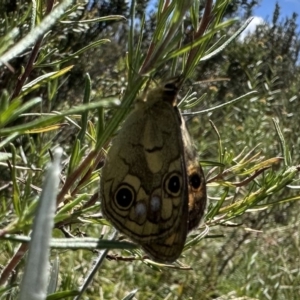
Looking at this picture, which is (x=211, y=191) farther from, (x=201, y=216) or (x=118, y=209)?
(x=118, y=209)

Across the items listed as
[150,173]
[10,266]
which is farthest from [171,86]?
[10,266]

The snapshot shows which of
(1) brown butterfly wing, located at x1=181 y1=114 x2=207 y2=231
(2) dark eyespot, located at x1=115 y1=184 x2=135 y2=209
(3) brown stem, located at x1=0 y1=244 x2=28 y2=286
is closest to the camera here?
(3) brown stem, located at x1=0 y1=244 x2=28 y2=286

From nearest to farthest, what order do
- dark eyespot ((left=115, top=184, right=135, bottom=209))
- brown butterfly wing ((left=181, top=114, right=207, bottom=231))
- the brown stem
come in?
the brown stem < dark eyespot ((left=115, top=184, right=135, bottom=209)) < brown butterfly wing ((left=181, top=114, right=207, bottom=231))

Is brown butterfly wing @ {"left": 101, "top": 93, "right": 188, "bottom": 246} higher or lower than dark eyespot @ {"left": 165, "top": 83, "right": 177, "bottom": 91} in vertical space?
lower

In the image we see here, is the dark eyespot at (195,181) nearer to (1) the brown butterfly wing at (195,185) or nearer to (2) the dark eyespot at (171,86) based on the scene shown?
(1) the brown butterfly wing at (195,185)

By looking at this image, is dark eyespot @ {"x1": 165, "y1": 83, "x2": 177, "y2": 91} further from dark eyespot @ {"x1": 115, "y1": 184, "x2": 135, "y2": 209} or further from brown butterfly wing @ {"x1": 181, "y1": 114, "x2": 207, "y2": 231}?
dark eyespot @ {"x1": 115, "y1": 184, "x2": 135, "y2": 209}

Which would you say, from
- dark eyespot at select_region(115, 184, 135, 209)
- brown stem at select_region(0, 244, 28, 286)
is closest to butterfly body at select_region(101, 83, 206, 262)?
dark eyespot at select_region(115, 184, 135, 209)

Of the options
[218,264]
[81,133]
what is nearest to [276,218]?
[218,264]

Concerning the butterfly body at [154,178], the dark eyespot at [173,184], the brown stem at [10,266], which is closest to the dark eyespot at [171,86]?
the butterfly body at [154,178]
